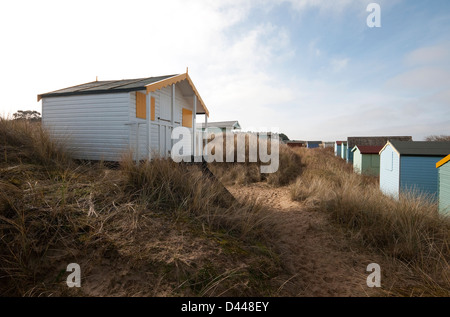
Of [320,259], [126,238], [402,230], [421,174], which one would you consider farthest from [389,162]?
[126,238]

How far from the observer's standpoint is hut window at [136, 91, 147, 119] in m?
7.91

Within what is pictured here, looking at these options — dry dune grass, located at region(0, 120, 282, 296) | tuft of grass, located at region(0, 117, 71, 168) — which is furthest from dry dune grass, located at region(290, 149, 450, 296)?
tuft of grass, located at region(0, 117, 71, 168)

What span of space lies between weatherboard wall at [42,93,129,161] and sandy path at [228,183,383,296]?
20.5 ft

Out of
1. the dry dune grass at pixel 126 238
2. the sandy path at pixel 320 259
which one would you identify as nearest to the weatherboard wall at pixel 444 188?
the sandy path at pixel 320 259

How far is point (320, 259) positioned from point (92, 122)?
335 inches

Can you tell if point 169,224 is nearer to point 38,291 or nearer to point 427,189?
point 38,291

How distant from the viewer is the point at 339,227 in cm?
449

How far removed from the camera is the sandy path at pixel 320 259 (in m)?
2.55

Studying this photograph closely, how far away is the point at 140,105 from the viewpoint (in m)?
8.08

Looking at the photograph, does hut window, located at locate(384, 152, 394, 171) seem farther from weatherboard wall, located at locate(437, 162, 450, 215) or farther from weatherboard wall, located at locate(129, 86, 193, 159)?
weatherboard wall, located at locate(129, 86, 193, 159)

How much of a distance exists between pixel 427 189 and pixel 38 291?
11539 mm

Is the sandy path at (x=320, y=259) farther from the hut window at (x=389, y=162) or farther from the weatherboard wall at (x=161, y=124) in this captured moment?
the hut window at (x=389, y=162)
